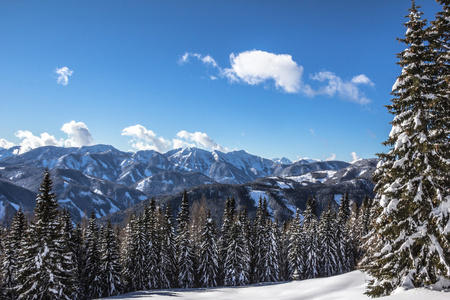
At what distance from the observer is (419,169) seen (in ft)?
42.3

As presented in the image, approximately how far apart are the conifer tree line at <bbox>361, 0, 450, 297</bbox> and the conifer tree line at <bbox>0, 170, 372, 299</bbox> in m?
28.2

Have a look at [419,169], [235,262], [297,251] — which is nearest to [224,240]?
[235,262]

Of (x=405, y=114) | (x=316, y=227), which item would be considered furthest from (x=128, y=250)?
(x=405, y=114)

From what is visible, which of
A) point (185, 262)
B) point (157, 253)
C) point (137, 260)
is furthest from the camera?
point (185, 262)

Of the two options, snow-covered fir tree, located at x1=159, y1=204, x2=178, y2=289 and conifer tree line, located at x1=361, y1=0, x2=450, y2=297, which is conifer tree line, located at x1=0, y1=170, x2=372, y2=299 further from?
conifer tree line, located at x1=361, y1=0, x2=450, y2=297

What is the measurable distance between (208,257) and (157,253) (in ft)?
29.8

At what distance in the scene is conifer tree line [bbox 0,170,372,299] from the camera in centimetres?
2621

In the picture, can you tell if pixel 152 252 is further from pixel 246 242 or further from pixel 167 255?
pixel 246 242

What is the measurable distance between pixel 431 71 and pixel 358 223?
60984 millimetres

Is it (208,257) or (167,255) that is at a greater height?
(167,255)

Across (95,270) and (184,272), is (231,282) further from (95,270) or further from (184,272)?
(95,270)

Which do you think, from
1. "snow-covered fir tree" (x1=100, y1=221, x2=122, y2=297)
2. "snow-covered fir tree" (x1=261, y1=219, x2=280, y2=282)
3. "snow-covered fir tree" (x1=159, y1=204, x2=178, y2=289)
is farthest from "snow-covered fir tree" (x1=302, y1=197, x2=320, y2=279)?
"snow-covered fir tree" (x1=100, y1=221, x2=122, y2=297)

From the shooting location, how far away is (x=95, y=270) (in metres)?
42.5

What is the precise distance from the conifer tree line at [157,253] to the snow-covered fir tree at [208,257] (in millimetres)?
170
